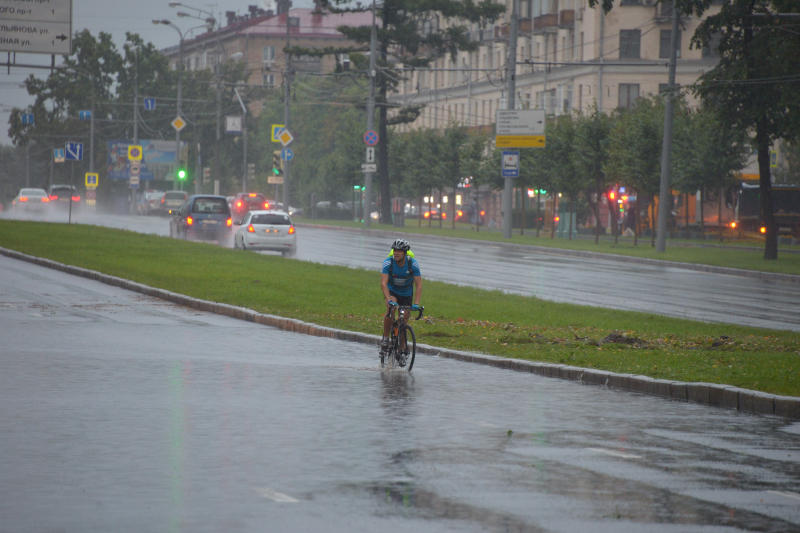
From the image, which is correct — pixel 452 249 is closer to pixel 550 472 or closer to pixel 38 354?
pixel 38 354

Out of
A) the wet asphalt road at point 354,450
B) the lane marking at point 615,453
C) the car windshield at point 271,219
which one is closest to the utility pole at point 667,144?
the car windshield at point 271,219

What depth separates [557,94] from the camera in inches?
3561

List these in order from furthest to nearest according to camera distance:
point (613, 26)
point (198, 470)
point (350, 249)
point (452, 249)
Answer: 1. point (613, 26)
2. point (452, 249)
3. point (350, 249)
4. point (198, 470)

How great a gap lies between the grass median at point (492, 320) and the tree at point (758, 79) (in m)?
18.8

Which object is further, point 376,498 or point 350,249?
point 350,249

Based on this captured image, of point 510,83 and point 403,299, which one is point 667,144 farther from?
point 403,299

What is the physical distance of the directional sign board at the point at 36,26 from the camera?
44219 mm

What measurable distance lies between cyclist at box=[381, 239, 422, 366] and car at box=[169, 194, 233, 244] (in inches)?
1287

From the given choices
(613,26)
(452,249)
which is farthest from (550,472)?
(613,26)

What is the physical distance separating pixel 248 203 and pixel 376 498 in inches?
2739

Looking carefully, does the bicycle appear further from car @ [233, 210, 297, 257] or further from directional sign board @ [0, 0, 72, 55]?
directional sign board @ [0, 0, 72, 55]

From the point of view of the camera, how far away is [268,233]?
43406 millimetres

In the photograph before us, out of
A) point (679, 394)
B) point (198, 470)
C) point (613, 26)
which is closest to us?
point (198, 470)

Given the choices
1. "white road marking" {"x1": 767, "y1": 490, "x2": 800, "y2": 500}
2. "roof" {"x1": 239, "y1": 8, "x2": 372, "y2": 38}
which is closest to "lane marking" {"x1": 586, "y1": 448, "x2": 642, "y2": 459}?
"white road marking" {"x1": 767, "y1": 490, "x2": 800, "y2": 500}
